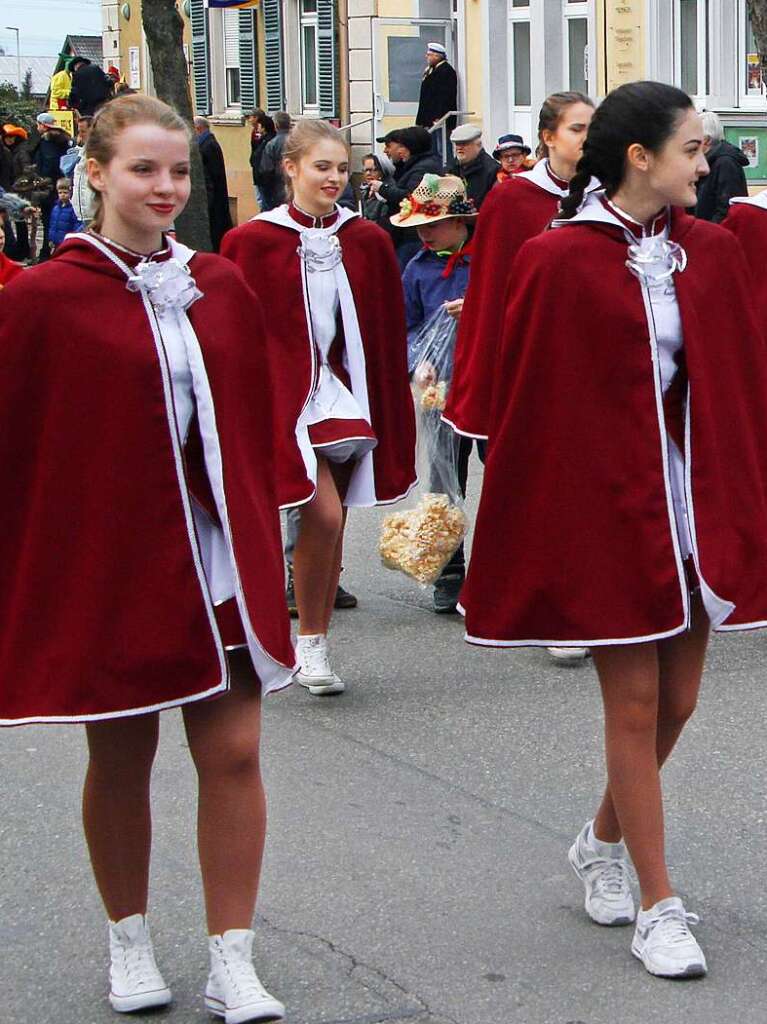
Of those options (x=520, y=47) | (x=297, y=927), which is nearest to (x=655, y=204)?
(x=297, y=927)

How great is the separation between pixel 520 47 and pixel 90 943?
2033 cm

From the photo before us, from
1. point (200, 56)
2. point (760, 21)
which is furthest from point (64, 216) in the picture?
point (200, 56)

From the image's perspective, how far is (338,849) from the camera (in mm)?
4934

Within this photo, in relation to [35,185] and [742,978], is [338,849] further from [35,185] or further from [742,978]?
[35,185]

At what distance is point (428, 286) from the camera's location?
771 centimetres

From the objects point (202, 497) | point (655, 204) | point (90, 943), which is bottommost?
point (90, 943)

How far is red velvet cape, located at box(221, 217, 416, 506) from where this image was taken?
254 inches

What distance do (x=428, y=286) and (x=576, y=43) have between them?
50.0 feet

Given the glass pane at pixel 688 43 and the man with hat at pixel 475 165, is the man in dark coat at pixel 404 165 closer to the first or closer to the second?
the man with hat at pixel 475 165

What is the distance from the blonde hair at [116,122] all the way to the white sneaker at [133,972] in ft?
4.68

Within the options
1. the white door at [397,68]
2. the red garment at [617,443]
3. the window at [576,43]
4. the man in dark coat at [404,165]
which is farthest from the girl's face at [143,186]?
the white door at [397,68]

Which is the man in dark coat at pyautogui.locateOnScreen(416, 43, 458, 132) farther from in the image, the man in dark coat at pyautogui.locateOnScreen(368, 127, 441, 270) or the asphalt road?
the asphalt road

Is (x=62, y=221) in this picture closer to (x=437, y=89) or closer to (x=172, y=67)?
(x=172, y=67)

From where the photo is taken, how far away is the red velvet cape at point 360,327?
6.45 metres
